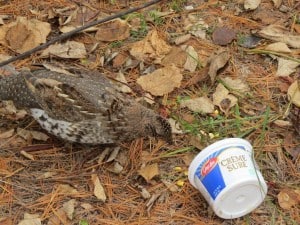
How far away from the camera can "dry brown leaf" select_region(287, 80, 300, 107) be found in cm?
459

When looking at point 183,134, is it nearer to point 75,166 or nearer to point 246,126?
point 246,126

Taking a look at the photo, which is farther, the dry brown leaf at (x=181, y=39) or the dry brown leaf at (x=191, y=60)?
the dry brown leaf at (x=181, y=39)

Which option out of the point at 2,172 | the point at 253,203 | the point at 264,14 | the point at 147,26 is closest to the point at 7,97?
the point at 2,172

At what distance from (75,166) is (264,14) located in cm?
225

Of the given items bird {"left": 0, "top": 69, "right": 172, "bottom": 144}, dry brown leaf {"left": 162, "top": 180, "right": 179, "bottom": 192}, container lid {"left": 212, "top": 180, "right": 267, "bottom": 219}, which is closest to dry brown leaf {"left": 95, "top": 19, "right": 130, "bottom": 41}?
bird {"left": 0, "top": 69, "right": 172, "bottom": 144}

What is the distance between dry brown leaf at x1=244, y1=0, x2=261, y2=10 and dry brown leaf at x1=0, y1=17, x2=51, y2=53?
5.72 ft

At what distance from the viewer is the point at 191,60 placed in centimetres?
491

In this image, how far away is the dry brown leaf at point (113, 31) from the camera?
5062 millimetres

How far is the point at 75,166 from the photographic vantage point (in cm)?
423

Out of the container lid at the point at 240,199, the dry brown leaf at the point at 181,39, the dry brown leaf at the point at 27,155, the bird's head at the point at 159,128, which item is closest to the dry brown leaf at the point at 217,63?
the dry brown leaf at the point at 181,39

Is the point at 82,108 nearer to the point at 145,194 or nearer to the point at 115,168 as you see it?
the point at 115,168

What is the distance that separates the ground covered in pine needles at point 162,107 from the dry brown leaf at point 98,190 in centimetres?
1

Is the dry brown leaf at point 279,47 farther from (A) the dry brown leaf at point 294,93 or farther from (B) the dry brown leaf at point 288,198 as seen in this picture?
(B) the dry brown leaf at point 288,198

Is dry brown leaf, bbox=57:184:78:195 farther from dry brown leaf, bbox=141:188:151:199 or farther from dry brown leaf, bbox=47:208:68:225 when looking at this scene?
dry brown leaf, bbox=141:188:151:199
